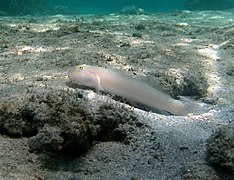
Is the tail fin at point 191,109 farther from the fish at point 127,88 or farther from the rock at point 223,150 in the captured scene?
the rock at point 223,150

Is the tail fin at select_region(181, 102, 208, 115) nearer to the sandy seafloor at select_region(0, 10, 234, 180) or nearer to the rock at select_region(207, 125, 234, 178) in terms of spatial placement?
the sandy seafloor at select_region(0, 10, 234, 180)

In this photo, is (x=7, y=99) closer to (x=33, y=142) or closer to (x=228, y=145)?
(x=33, y=142)

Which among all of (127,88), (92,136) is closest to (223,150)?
(92,136)

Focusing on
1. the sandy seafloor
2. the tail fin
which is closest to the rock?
the sandy seafloor

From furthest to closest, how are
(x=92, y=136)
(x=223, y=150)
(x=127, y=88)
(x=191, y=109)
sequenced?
1. (x=127, y=88)
2. (x=191, y=109)
3. (x=92, y=136)
4. (x=223, y=150)

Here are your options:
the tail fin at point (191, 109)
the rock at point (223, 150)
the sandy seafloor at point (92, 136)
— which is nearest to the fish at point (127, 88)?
the tail fin at point (191, 109)

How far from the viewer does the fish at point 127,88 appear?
12.4 feet

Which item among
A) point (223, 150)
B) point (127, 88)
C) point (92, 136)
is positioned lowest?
point (92, 136)

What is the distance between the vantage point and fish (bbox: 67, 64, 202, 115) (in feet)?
12.4

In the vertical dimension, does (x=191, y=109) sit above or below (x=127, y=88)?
below

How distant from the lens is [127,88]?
3916mm

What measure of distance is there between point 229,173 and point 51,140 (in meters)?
1.66

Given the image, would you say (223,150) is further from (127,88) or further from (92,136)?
(127,88)

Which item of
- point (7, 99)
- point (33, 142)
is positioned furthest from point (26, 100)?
point (33, 142)
